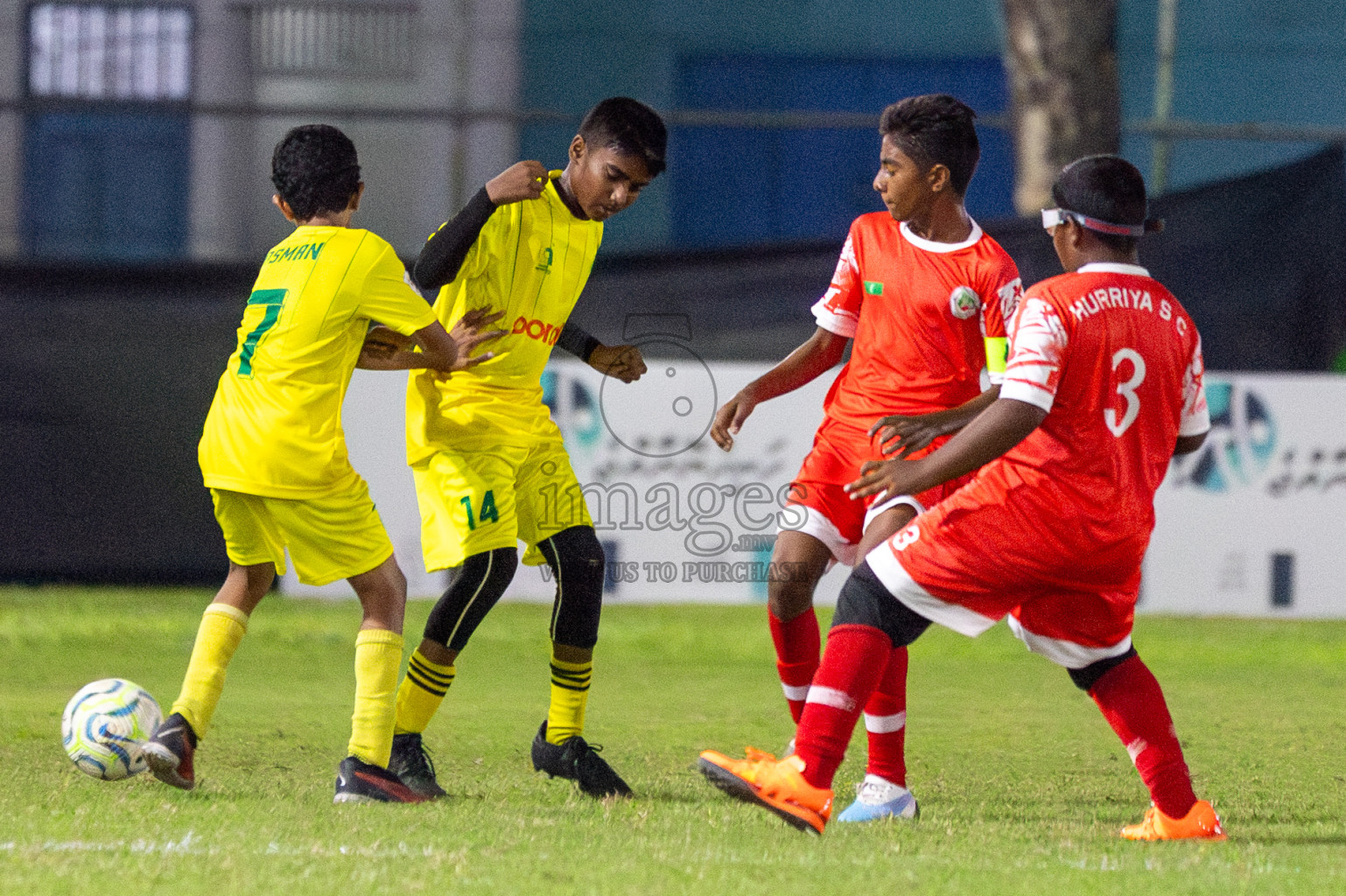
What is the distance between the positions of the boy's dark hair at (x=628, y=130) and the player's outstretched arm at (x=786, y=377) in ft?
2.16

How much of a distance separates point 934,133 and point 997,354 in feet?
2.02

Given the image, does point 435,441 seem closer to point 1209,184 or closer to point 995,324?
point 995,324

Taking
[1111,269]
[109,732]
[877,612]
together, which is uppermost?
[1111,269]

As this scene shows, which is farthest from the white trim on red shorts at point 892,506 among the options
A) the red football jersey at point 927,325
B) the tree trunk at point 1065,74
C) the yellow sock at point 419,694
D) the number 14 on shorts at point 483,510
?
the tree trunk at point 1065,74

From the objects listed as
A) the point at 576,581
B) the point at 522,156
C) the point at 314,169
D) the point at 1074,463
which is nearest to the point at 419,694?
the point at 576,581

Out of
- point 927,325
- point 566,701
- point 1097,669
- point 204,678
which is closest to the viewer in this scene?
point 1097,669

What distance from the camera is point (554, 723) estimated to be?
4.80m

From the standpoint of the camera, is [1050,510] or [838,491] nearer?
[1050,510]

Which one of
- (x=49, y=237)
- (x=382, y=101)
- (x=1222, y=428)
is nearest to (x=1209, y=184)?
(x=1222, y=428)

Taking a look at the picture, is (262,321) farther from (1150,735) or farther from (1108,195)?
(1150,735)

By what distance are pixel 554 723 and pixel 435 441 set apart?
855 mm

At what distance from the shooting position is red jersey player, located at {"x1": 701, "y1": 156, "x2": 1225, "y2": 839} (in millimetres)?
3766

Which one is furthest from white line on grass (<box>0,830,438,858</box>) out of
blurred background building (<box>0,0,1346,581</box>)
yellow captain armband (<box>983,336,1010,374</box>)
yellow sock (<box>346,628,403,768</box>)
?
blurred background building (<box>0,0,1346,581</box>)

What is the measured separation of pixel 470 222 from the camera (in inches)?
181
